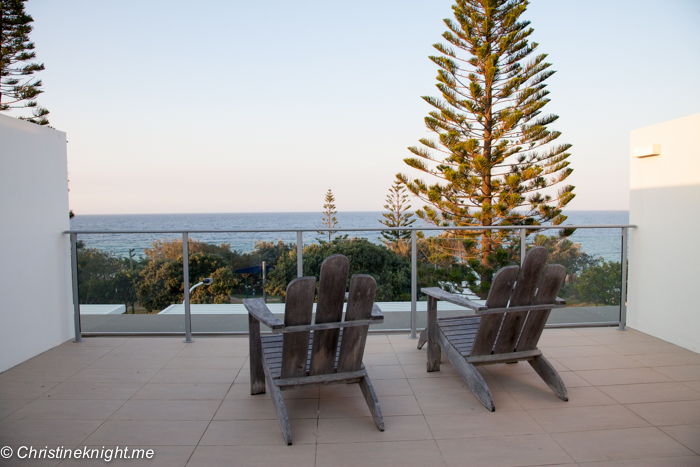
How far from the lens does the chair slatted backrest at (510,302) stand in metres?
2.20

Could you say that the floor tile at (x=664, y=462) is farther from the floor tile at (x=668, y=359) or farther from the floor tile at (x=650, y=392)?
the floor tile at (x=668, y=359)

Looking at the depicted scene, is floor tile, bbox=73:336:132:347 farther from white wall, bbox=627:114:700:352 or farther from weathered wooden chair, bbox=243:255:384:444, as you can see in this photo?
white wall, bbox=627:114:700:352

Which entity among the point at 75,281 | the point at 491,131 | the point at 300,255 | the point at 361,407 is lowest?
the point at 361,407

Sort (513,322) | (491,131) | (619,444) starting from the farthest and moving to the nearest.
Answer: (491,131) → (513,322) → (619,444)

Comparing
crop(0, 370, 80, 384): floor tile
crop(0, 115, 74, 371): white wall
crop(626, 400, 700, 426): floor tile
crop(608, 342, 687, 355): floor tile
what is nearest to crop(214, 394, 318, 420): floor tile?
crop(0, 370, 80, 384): floor tile

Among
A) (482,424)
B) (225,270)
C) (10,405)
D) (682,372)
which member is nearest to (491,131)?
(682,372)

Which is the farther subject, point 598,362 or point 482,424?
point 598,362

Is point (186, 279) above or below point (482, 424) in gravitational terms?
above

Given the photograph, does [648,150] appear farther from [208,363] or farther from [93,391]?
[93,391]

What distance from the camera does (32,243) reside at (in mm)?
3070

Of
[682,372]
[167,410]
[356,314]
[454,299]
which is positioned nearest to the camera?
[356,314]

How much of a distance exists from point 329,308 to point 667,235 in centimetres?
289

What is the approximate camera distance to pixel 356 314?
2027 mm

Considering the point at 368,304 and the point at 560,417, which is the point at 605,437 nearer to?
the point at 560,417
